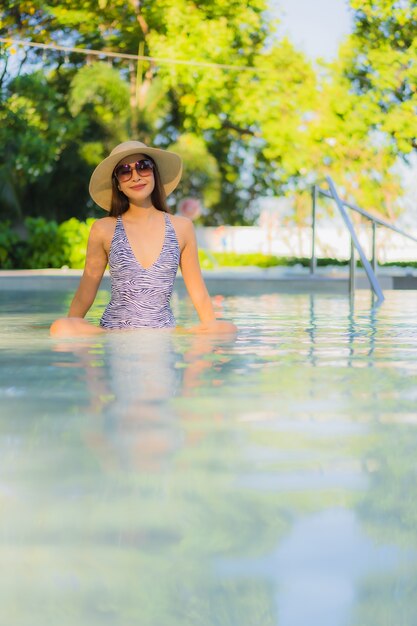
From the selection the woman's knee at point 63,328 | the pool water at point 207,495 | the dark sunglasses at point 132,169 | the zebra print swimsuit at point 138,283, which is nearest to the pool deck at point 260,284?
the zebra print swimsuit at point 138,283

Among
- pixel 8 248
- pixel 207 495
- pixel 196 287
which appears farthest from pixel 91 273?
pixel 8 248

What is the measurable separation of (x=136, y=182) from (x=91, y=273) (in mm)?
580

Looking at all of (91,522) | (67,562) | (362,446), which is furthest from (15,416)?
(67,562)

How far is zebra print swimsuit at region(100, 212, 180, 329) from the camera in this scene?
7027 millimetres

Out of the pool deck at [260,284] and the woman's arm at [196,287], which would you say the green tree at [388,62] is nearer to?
the pool deck at [260,284]

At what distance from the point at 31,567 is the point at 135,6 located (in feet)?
112

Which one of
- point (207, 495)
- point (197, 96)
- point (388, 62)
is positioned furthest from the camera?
point (197, 96)

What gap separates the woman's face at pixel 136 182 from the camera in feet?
22.3

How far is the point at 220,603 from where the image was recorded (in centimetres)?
208

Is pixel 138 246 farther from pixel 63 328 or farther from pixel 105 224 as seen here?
pixel 63 328

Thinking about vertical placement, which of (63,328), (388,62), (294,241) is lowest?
(294,241)

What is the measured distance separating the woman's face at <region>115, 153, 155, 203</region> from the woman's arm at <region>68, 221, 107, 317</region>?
0.27 meters

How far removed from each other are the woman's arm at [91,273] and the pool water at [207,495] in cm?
143

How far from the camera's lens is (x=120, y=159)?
22.4 feet
